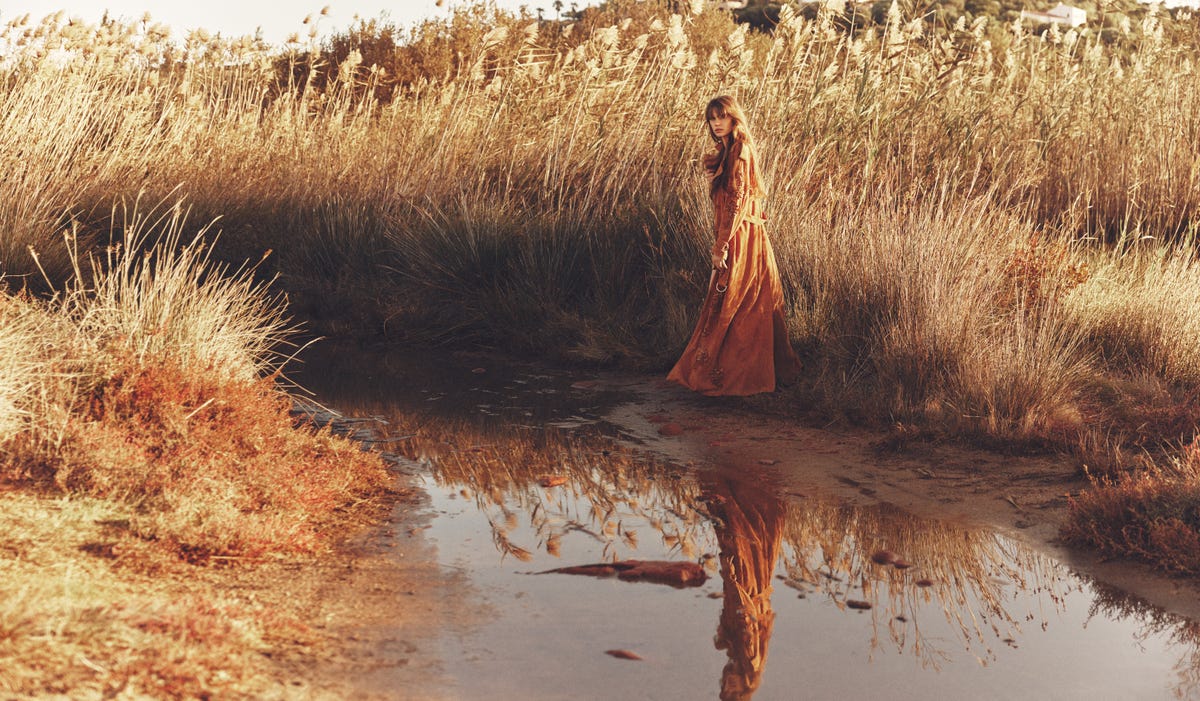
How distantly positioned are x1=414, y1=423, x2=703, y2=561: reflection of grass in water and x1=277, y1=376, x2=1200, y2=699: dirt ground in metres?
0.32

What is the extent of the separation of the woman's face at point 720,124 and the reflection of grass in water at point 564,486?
2.18 m

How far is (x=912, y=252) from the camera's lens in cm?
768

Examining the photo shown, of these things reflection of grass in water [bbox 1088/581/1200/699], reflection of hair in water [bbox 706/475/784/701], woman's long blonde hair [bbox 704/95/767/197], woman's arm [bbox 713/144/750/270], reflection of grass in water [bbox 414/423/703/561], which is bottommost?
reflection of grass in water [bbox 414/423/703/561]

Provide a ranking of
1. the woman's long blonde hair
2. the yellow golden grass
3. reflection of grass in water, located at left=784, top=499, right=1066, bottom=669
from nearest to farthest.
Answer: reflection of grass in water, located at left=784, top=499, right=1066, bottom=669
the yellow golden grass
the woman's long blonde hair

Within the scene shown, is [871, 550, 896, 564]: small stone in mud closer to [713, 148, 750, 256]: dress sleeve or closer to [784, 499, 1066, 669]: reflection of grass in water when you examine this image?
[784, 499, 1066, 669]: reflection of grass in water

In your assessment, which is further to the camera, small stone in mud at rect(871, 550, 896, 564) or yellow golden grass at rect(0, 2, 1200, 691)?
yellow golden grass at rect(0, 2, 1200, 691)

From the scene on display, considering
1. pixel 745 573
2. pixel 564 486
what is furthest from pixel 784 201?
pixel 745 573

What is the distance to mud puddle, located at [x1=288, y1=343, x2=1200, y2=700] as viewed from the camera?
11.8 ft

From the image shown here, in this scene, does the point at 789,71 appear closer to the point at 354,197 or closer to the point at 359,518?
the point at 354,197

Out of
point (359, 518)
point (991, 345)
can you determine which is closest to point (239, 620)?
point (359, 518)

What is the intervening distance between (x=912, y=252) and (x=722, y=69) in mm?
3694

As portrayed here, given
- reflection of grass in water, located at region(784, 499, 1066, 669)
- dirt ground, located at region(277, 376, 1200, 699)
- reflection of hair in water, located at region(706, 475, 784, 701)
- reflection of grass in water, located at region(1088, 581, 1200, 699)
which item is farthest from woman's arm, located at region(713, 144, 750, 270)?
reflection of grass in water, located at region(1088, 581, 1200, 699)

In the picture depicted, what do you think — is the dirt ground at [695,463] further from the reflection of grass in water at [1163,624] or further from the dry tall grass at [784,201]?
the dry tall grass at [784,201]

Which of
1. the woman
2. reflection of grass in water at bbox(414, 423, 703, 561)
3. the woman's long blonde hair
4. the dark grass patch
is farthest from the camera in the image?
the woman
